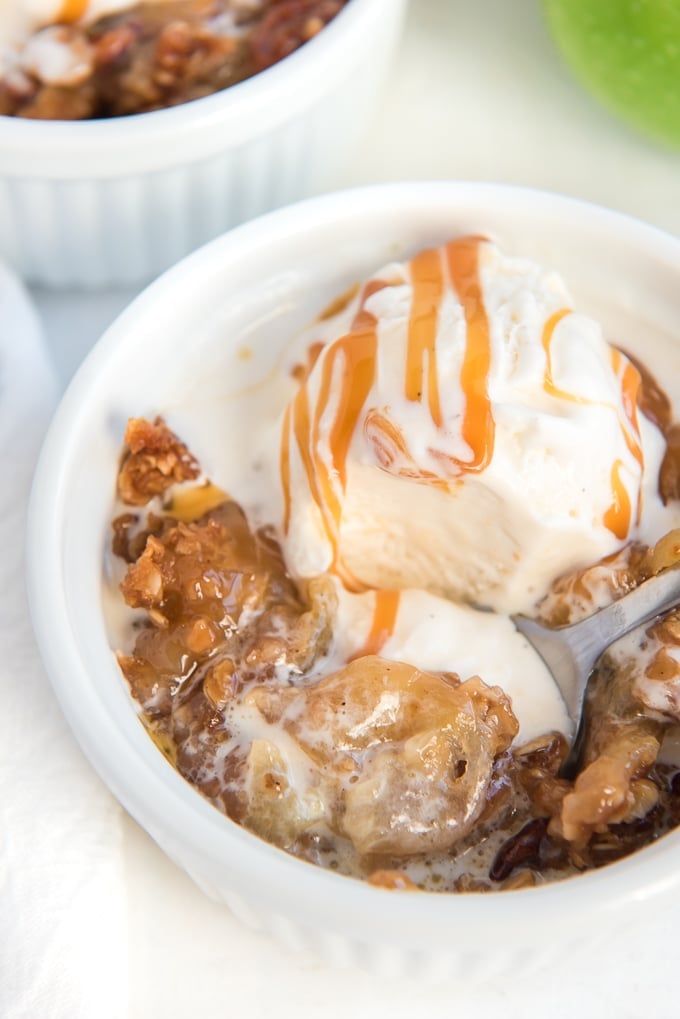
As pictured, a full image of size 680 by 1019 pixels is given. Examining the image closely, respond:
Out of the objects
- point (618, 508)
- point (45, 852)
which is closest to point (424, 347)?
point (618, 508)

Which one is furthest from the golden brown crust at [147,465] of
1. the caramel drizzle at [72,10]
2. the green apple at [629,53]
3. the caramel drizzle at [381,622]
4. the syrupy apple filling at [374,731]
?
the green apple at [629,53]

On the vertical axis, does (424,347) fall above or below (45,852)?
above

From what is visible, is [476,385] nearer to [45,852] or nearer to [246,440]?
[246,440]

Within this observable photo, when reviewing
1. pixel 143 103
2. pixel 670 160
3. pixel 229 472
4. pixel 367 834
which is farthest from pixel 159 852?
pixel 670 160

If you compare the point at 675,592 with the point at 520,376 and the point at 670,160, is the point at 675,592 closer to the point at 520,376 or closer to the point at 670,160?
the point at 520,376

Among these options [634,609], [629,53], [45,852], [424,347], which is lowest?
[45,852]

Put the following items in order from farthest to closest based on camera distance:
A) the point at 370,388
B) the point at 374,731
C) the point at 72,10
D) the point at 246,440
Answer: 1. the point at 72,10
2. the point at 246,440
3. the point at 370,388
4. the point at 374,731

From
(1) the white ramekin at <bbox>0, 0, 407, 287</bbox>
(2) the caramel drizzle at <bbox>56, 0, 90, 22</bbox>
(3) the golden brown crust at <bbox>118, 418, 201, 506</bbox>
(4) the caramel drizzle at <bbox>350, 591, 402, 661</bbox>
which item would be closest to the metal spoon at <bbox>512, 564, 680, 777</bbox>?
(4) the caramel drizzle at <bbox>350, 591, 402, 661</bbox>
